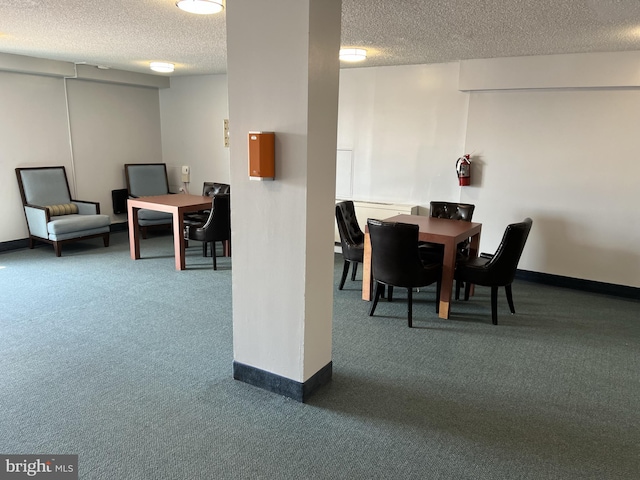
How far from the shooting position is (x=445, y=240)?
392 cm

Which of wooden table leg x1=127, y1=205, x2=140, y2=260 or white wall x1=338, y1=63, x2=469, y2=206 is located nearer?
white wall x1=338, y1=63, x2=469, y2=206

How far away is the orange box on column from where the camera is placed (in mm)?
2439

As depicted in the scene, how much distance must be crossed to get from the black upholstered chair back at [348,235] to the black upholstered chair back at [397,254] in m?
0.66

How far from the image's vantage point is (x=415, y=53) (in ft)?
16.3

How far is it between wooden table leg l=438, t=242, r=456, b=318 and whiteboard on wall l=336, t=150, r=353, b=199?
2.75m

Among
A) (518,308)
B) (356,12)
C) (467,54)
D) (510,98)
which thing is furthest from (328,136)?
(510,98)

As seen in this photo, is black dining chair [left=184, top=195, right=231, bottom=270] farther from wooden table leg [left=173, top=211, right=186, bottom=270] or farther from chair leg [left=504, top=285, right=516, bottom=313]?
chair leg [left=504, top=285, right=516, bottom=313]

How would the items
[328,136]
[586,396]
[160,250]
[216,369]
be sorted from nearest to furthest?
[328,136] → [586,396] → [216,369] → [160,250]

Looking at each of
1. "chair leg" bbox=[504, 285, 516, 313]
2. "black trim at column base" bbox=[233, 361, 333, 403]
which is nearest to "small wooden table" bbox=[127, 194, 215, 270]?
"black trim at column base" bbox=[233, 361, 333, 403]

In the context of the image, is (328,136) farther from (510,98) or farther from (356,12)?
(510,98)

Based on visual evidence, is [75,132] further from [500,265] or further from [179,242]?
[500,265]

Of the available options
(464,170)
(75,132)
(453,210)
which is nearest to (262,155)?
(453,210)

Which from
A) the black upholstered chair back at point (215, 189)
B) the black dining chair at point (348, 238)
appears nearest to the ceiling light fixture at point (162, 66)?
the black upholstered chair back at point (215, 189)

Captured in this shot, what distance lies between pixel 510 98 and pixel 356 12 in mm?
2590
